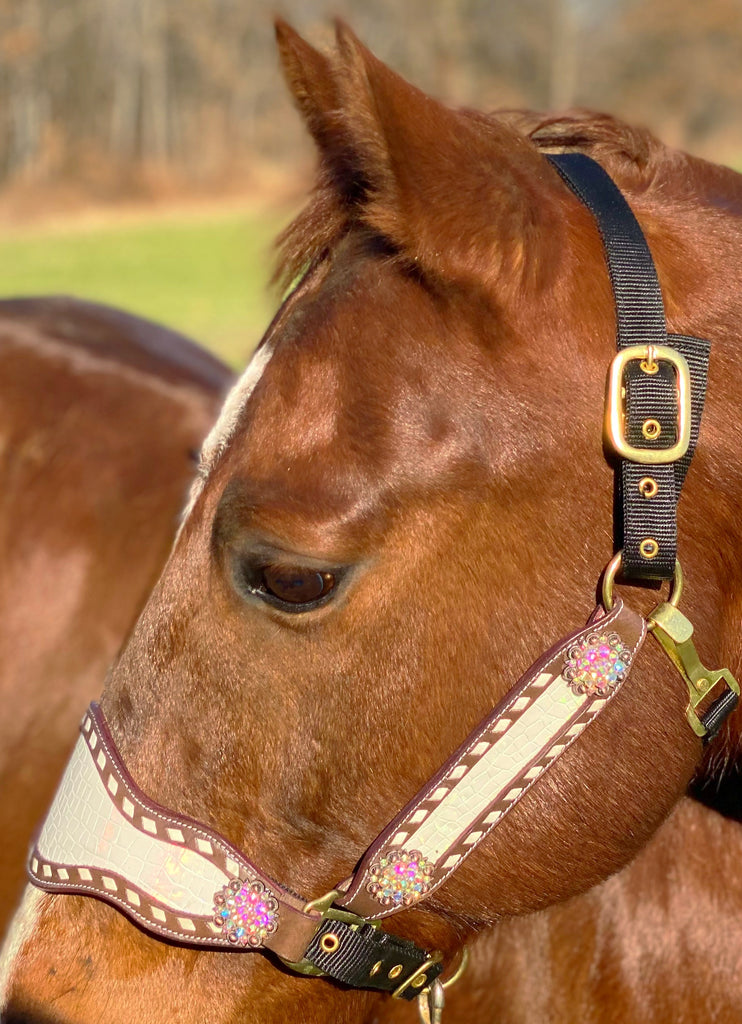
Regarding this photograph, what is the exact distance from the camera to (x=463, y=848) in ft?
4.88

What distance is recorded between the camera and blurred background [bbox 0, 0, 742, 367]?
26.5 meters

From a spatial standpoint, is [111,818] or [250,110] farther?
[250,110]

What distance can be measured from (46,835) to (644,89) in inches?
1222

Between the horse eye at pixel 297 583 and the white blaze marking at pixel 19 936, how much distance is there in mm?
627

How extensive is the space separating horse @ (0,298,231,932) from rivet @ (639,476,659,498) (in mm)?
1471

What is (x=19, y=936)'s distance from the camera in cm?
160

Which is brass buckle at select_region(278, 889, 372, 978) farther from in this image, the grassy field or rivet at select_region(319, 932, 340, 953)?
the grassy field

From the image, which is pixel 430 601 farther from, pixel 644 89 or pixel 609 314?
pixel 644 89

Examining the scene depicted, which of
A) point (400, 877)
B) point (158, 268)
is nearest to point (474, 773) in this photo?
point (400, 877)

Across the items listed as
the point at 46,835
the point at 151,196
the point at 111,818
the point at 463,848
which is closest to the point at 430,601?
the point at 463,848

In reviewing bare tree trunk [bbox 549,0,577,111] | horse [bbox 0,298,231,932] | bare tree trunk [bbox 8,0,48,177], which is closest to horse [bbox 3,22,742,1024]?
horse [bbox 0,298,231,932]

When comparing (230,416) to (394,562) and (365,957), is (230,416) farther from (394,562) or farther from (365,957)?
(365,957)

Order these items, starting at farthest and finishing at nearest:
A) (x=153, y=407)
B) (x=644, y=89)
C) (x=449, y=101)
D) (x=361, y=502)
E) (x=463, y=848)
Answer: (x=644, y=89)
(x=153, y=407)
(x=449, y=101)
(x=463, y=848)
(x=361, y=502)

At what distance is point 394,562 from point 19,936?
0.82m
